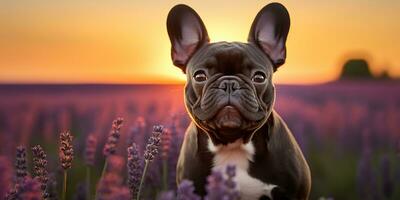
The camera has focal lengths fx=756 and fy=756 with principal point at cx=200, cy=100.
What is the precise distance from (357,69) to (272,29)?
18621 mm

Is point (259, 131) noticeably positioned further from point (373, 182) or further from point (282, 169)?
point (373, 182)

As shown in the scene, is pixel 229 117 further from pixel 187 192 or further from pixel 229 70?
pixel 187 192

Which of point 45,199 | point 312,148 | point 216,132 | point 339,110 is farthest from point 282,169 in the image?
point 339,110

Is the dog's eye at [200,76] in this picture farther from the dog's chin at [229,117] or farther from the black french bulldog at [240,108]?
the dog's chin at [229,117]

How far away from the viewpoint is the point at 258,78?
11.0ft

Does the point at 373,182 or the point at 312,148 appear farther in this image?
the point at 312,148

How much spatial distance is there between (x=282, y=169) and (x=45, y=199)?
1.08 meters

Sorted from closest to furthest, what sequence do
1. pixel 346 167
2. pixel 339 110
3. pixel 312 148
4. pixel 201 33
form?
pixel 201 33, pixel 346 167, pixel 312 148, pixel 339 110

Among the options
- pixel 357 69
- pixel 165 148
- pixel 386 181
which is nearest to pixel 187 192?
pixel 165 148

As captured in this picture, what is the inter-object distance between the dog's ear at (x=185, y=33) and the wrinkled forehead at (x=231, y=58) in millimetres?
221

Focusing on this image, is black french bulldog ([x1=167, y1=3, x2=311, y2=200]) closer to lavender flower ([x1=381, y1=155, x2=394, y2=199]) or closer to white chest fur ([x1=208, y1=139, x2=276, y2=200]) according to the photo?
white chest fur ([x1=208, y1=139, x2=276, y2=200])

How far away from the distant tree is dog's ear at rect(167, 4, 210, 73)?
1838cm

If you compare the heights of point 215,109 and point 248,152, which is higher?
point 215,109

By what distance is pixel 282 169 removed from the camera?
3.45 meters
